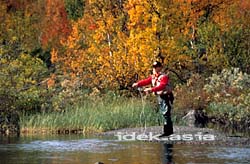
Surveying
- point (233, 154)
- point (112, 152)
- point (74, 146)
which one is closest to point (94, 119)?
point (74, 146)

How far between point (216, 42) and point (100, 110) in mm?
8725

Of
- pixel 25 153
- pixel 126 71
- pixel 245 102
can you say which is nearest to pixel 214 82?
pixel 245 102

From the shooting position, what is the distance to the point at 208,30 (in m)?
34.8

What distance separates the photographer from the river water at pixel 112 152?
17.1m

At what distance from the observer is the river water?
17.1 metres

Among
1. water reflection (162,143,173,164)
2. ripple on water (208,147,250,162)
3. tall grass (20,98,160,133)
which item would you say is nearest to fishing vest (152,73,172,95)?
water reflection (162,143,173,164)

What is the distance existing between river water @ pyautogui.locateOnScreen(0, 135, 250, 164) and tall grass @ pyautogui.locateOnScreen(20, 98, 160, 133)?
425cm

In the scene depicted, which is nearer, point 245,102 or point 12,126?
point 245,102

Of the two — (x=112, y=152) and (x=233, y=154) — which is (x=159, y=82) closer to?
(x=112, y=152)

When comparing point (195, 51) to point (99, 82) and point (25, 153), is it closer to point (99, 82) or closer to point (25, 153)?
point (99, 82)

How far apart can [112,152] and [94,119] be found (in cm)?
841

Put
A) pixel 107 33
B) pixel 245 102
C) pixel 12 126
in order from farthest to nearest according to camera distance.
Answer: pixel 107 33 < pixel 12 126 < pixel 245 102

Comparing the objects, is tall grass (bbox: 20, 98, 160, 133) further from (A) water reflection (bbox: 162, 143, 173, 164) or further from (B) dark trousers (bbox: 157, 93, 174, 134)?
(A) water reflection (bbox: 162, 143, 173, 164)

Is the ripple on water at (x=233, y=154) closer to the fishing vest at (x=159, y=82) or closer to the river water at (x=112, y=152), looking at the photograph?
the river water at (x=112, y=152)
